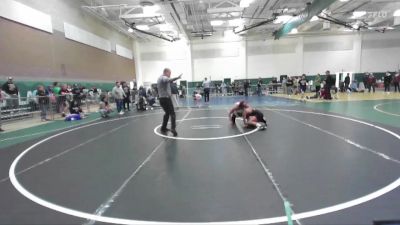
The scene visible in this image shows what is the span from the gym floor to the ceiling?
463 inches

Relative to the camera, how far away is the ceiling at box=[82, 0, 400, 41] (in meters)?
18.3

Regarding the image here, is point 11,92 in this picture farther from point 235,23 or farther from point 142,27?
point 235,23

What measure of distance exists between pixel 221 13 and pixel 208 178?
59.8 ft

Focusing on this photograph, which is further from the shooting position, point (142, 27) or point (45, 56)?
point (142, 27)

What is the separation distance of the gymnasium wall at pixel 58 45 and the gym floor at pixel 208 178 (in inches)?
325

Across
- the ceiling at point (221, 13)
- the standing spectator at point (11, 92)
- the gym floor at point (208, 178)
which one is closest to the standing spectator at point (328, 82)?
the ceiling at point (221, 13)

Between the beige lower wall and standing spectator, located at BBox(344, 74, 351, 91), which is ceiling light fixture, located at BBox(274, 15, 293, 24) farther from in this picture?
the beige lower wall

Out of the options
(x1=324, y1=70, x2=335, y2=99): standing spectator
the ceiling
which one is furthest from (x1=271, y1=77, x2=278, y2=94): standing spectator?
(x1=324, y1=70, x2=335, y2=99): standing spectator

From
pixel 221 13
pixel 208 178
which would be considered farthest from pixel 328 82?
pixel 208 178

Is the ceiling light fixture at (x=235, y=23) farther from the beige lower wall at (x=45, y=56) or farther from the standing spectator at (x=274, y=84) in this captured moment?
the beige lower wall at (x=45, y=56)

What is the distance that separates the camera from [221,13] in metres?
20.2

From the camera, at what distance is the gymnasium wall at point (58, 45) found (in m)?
13.2

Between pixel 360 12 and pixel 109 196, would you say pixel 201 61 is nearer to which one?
pixel 360 12

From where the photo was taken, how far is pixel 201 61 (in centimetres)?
3181
